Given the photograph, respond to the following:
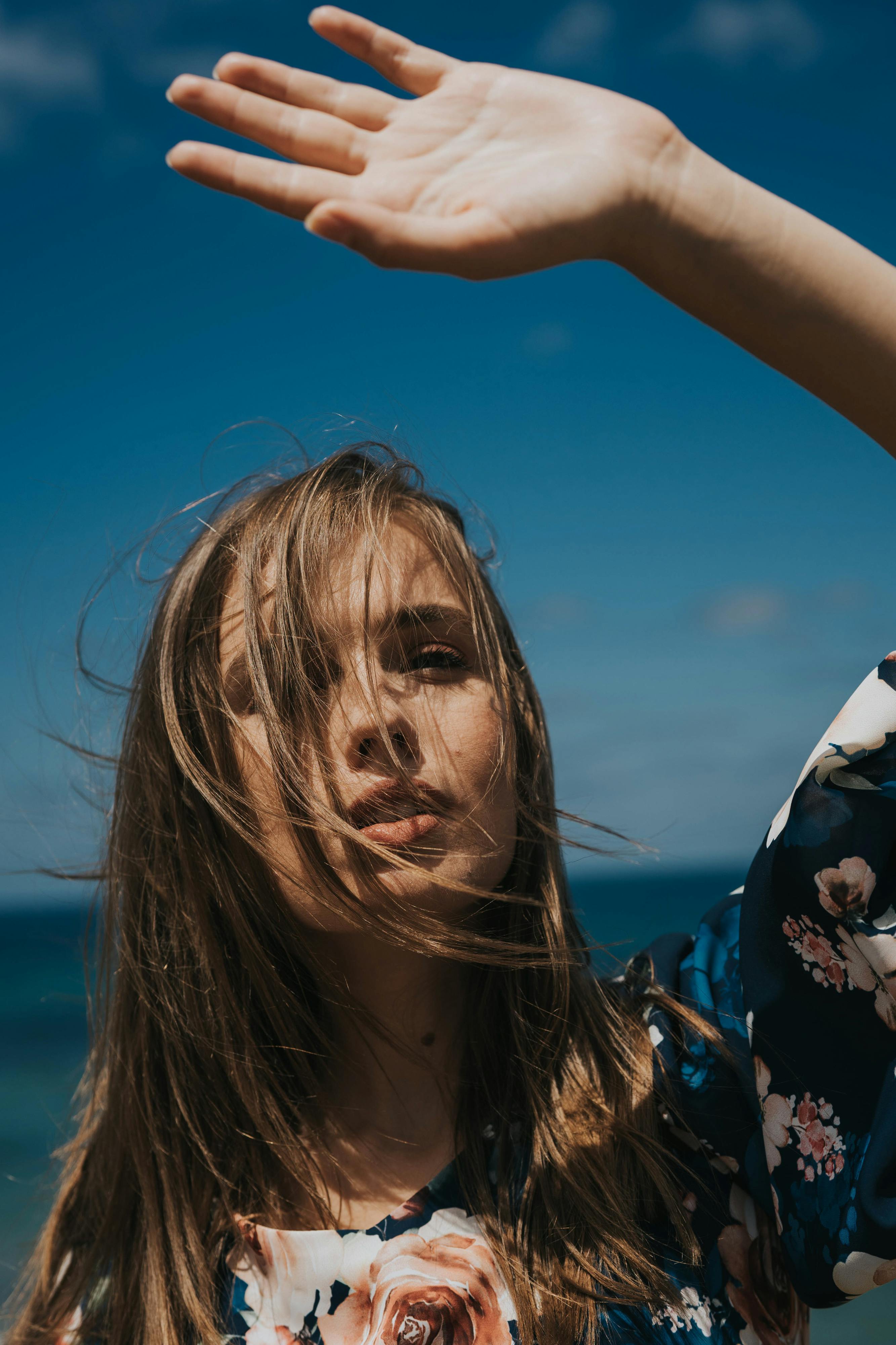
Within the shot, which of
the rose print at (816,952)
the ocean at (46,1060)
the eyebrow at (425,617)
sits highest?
the eyebrow at (425,617)

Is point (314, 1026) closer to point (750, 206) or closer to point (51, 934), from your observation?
point (51, 934)

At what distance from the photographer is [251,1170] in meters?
1.81

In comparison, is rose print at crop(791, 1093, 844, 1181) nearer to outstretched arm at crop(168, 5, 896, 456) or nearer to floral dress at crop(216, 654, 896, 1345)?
floral dress at crop(216, 654, 896, 1345)

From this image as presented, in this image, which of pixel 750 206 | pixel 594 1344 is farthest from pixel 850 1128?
pixel 750 206

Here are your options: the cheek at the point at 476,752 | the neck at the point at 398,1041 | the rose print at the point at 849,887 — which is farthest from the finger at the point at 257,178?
the neck at the point at 398,1041

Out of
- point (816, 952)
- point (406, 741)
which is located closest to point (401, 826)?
point (406, 741)

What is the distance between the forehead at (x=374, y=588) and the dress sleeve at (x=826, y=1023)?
0.71 metres

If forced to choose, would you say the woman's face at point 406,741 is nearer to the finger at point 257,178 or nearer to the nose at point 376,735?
the nose at point 376,735

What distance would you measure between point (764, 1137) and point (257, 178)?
1.47 m

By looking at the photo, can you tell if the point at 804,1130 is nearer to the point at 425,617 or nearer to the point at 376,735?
the point at 376,735

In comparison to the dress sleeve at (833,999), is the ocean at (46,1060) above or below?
below

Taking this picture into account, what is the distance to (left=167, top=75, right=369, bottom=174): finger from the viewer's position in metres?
1.04

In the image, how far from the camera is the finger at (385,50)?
1.12 m

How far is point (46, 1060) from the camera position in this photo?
15.4m
